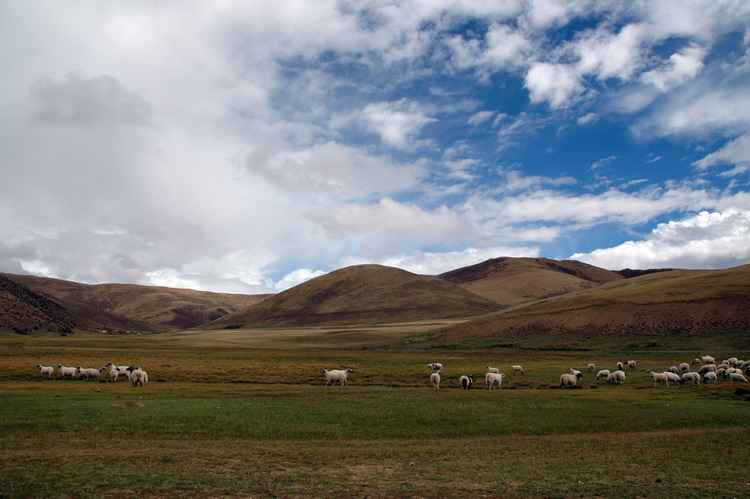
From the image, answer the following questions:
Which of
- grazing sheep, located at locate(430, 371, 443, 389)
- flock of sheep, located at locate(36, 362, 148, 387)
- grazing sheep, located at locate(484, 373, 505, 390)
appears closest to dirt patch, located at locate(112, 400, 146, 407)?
flock of sheep, located at locate(36, 362, 148, 387)

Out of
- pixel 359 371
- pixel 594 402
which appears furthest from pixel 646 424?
pixel 359 371

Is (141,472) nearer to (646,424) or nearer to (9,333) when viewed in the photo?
(646,424)

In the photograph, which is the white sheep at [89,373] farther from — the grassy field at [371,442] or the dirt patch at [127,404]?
the dirt patch at [127,404]

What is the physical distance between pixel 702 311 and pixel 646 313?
958 cm

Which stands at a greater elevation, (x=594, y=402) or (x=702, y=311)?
(x=702, y=311)

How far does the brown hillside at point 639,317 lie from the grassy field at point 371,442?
62.8 meters

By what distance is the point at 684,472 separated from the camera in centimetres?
1383

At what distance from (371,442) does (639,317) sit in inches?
3779

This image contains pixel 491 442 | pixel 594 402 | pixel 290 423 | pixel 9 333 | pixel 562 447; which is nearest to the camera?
pixel 562 447

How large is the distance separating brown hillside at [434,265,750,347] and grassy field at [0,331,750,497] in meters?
62.8

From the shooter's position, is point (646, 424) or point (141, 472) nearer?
point (141, 472)

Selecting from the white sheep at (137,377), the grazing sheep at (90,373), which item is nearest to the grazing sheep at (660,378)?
the white sheep at (137,377)

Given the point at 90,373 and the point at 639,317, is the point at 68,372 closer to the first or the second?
the point at 90,373

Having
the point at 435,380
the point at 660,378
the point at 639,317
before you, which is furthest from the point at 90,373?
the point at 639,317
